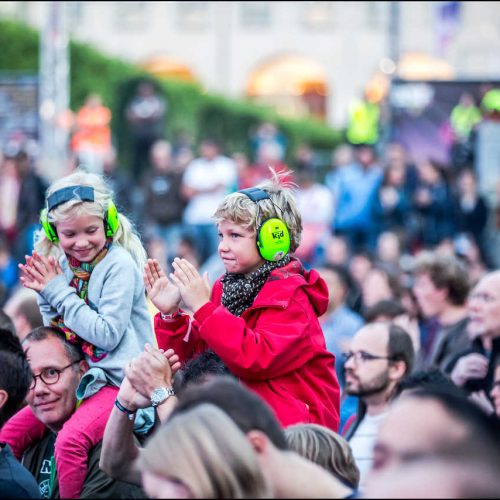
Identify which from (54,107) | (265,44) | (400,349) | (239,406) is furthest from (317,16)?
(239,406)

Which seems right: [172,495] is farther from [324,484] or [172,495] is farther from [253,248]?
[253,248]

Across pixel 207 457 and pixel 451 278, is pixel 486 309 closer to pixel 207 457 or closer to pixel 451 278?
pixel 451 278

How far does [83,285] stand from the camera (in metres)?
5.03

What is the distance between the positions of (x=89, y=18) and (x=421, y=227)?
45888 millimetres

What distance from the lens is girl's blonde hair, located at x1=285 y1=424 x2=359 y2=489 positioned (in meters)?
3.66

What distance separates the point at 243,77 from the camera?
59.4m

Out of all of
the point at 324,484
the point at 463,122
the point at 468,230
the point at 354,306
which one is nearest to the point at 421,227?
the point at 468,230

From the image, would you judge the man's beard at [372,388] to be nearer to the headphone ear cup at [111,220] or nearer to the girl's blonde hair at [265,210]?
the girl's blonde hair at [265,210]

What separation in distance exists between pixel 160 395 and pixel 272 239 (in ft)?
2.61

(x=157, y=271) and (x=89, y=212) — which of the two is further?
(x=89, y=212)

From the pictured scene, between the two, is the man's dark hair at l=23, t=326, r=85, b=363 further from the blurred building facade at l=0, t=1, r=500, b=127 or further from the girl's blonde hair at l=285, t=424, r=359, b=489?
the blurred building facade at l=0, t=1, r=500, b=127

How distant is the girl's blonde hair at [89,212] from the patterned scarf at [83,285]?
0.16m

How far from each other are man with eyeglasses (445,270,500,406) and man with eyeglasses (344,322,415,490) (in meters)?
0.33

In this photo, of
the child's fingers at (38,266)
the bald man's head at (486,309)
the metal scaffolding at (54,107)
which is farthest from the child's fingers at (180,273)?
the metal scaffolding at (54,107)
